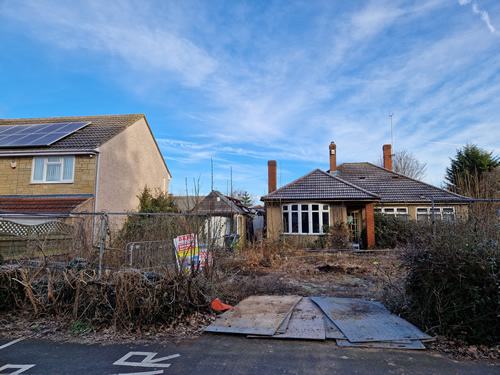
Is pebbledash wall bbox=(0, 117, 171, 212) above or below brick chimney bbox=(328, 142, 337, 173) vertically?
below

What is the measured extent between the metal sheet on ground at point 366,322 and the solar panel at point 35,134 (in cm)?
1482

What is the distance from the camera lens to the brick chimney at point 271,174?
877 inches

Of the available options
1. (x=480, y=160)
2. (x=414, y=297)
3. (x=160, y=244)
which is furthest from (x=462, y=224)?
(x=480, y=160)

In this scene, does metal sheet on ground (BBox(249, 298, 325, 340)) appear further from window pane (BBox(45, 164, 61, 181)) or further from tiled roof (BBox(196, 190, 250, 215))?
window pane (BBox(45, 164, 61, 181))

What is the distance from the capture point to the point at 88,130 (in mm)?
16797

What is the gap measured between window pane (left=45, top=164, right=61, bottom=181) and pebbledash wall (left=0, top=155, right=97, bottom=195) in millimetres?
315

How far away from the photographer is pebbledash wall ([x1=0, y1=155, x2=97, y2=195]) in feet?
47.2

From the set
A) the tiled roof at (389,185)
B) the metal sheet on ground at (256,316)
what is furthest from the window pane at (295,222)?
the metal sheet on ground at (256,316)

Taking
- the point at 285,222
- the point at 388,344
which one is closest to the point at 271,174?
the point at 285,222

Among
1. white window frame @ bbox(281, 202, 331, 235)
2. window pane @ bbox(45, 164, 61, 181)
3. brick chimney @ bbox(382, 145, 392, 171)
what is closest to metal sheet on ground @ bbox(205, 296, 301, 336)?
white window frame @ bbox(281, 202, 331, 235)

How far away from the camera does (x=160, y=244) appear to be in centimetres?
786

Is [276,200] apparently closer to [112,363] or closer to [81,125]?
[81,125]

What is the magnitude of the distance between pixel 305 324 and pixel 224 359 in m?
1.59

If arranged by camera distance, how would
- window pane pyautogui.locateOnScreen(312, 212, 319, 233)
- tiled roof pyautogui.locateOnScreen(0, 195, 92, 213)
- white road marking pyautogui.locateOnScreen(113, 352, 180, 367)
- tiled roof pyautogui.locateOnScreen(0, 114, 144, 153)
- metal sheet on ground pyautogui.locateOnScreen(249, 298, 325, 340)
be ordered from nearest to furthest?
white road marking pyautogui.locateOnScreen(113, 352, 180, 367)
metal sheet on ground pyautogui.locateOnScreen(249, 298, 325, 340)
tiled roof pyautogui.locateOnScreen(0, 195, 92, 213)
tiled roof pyautogui.locateOnScreen(0, 114, 144, 153)
window pane pyautogui.locateOnScreen(312, 212, 319, 233)
